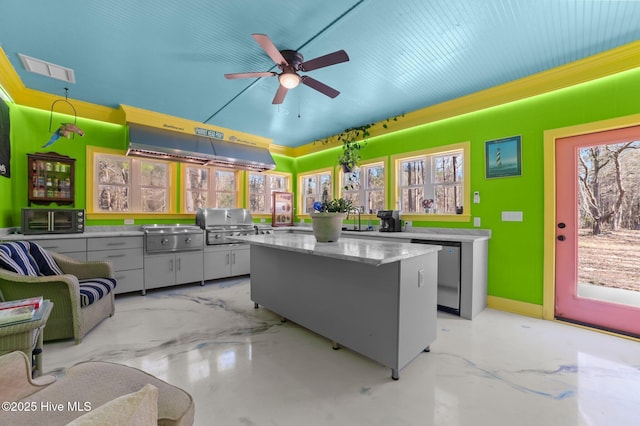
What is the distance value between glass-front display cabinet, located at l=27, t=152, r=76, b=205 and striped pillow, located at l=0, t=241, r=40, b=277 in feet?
4.84

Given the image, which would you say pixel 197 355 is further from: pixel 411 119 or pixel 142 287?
pixel 411 119

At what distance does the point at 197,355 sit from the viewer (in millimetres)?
2281

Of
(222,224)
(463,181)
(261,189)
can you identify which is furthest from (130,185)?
(463,181)

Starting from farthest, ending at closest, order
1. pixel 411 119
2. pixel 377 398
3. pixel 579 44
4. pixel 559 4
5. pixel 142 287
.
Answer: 1. pixel 411 119
2. pixel 142 287
3. pixel 579 44
4. pixel 559 4
5. pixel 377 398

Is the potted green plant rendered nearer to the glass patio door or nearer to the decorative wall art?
the decorative wall art

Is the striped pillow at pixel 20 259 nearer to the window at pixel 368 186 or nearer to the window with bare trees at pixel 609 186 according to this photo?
the window at pixel 368 186

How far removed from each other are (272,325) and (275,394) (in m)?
1.14

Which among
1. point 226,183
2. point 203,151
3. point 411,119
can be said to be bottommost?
point 226,183

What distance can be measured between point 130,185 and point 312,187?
3.57 meters

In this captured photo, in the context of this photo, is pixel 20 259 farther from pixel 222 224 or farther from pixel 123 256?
pixel 222 224

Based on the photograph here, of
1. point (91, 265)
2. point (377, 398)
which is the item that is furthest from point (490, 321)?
point (91, 265)

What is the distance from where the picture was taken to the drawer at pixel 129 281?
3750mm

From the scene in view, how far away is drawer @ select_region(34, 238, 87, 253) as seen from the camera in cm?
330

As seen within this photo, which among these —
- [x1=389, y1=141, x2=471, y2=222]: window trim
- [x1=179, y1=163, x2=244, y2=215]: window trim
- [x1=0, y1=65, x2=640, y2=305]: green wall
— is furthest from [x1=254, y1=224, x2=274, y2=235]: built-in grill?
[x1=0, y1=65, x2=640, y2=305]: green wall
